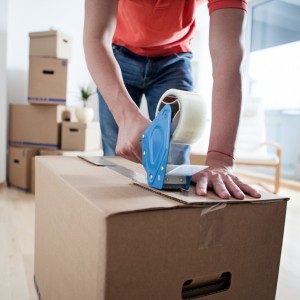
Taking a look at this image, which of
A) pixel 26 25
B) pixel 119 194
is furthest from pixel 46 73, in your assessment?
pixel 119 194

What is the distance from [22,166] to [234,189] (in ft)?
8.44

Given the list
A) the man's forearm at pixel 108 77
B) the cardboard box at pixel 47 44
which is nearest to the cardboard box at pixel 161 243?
the man's forearm at pixel 108 77

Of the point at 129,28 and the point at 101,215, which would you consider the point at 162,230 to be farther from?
the point at 129,28

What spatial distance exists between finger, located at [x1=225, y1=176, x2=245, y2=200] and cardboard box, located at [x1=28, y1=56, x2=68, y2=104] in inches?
92.7

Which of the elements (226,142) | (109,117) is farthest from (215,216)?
(109,117)

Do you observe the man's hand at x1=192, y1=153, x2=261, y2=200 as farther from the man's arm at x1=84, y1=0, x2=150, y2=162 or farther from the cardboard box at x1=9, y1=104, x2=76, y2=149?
the cardboard box at x1=9, y1=104, x2=76, y2=149

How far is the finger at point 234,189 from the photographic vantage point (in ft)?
1.88

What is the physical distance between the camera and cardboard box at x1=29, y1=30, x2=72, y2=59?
2.69 metres

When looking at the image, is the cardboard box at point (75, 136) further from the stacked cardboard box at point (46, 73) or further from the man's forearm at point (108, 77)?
the man's forearm at point (108, 77)

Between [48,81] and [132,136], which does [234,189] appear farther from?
[48,81]

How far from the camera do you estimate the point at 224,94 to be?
2.86 ft

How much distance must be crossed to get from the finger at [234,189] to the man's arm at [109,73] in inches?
7.6

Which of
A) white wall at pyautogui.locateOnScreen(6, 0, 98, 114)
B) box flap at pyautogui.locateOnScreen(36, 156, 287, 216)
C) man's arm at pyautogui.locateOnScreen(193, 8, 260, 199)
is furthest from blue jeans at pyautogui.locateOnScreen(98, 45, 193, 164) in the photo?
white wall at pyautogui.locateOnScreen(6, 0, 98, 114)

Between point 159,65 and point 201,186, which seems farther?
point 159,65
